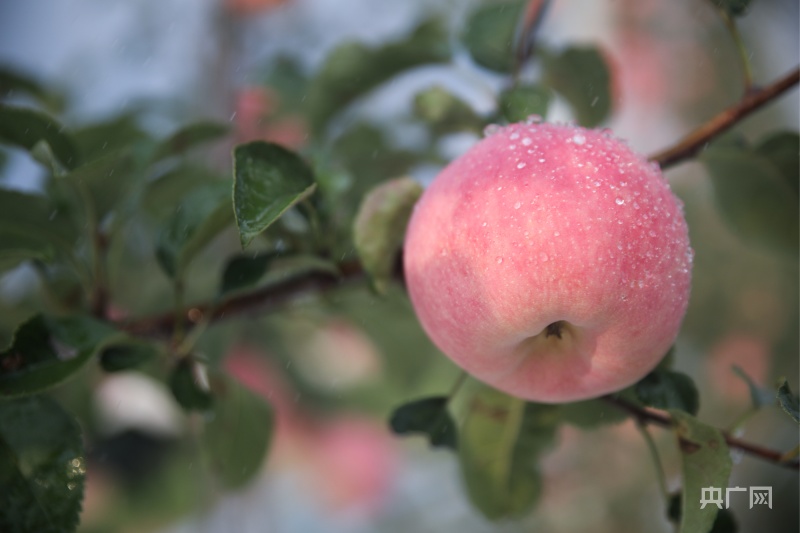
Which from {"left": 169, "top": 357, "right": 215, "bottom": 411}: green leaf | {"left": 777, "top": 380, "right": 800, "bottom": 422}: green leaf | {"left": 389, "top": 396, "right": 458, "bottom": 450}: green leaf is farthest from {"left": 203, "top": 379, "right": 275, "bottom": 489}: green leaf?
{"left": 777, "top": 380, "right": 800, "bottom": 422}: green leaf

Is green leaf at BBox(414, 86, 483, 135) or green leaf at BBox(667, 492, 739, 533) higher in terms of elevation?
green leaf at BBox(414, 86, 483, 135)

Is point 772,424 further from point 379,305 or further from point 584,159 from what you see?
point 584,159

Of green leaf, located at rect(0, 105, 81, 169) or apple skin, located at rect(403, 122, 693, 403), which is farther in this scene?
green leaf, located at rect(0, 105, 81, 169)

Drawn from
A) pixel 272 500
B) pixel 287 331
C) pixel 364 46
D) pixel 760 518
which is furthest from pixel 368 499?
pixel 364 46

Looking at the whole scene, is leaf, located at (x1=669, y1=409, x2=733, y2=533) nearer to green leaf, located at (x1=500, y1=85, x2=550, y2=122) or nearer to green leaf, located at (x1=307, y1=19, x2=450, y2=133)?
green leaf, located at (x1=500, y1=85, x2=550, y2=122)

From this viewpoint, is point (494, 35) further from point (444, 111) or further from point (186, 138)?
point (186, 138)
